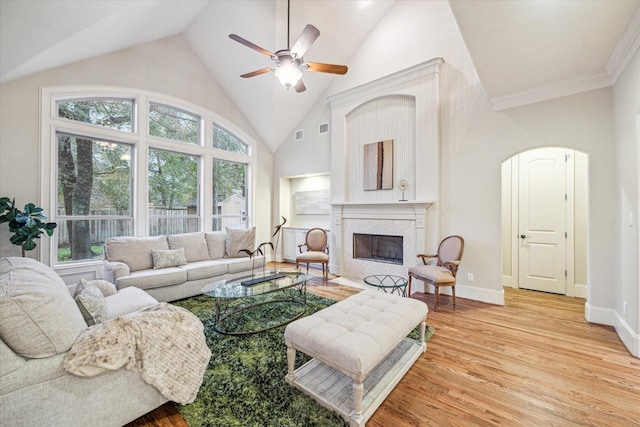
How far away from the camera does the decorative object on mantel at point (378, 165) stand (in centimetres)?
465

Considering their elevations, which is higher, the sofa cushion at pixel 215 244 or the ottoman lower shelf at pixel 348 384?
the sofa cushion at pixel 215 244

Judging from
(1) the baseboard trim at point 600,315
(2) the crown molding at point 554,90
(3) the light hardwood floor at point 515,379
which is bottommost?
(3) the light hardwood floor at point 515,379

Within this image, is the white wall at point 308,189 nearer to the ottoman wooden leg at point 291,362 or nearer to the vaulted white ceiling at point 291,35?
the vaulted white ceiling at point 291,35

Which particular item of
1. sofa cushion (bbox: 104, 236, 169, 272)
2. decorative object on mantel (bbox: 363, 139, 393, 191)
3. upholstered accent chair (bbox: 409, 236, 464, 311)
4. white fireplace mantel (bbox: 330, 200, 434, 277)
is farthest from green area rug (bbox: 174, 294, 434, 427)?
decorative object on mantel (bbox: 363, 139, 393, 191)

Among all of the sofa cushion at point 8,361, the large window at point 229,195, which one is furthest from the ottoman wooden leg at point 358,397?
the large window at point 229,195

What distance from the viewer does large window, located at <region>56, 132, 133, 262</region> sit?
158 inches

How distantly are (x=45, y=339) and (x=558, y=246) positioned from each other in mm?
5765

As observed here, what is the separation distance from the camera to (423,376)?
2.08 metres

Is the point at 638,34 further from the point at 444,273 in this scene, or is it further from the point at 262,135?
the point at 262,135

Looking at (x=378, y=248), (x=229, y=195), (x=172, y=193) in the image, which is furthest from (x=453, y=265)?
(x=172, y=193)

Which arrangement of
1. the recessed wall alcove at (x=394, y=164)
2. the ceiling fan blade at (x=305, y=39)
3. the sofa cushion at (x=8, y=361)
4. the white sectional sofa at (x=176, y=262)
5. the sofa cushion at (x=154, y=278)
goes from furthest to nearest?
1. the recessed wall alcove at (x=394, y=164)
2. the white sectional sofa at (x=176, y=262)
3. the sofa cushion at (x=154, y=278)
4. the ceiling fan blade at (x=305, y=39)
5. the sofa cushion at (x=8, y=361)

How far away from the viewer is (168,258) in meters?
3.87

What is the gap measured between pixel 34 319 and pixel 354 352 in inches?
65.8

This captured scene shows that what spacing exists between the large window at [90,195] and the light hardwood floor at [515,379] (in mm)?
3691
